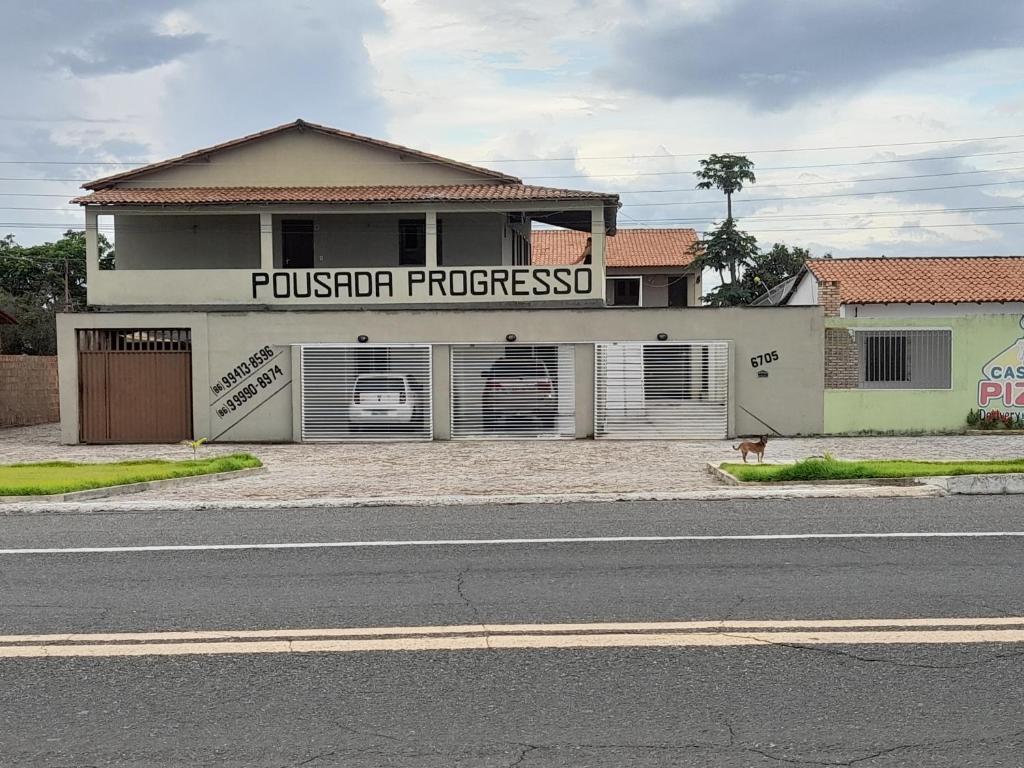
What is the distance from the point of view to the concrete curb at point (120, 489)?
12.2 meters

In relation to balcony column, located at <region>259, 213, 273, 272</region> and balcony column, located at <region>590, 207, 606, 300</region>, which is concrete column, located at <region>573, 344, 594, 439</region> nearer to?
balcony column, located at <region>590, 207, 606, 300</region>

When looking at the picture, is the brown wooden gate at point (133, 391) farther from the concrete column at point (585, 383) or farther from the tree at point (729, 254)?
the tree at point (729, 254)

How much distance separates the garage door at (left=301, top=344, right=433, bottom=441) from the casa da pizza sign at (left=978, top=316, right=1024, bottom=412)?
1204 centimetres

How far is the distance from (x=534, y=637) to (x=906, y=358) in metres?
18.5

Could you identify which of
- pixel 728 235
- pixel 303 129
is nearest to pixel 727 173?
pixel 728 235

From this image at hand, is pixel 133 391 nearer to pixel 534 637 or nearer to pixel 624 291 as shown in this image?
pixel 534 637

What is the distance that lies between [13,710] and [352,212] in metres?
20.1

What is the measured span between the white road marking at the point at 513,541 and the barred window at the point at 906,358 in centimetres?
1354

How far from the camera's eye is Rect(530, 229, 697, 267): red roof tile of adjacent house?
4569 cm

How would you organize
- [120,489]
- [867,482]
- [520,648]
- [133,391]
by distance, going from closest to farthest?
[520,648]
[867,482]
[120,489]
[133,391]

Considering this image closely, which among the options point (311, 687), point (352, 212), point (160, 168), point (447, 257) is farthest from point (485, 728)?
point (160, 168)

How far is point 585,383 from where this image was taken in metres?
22.3

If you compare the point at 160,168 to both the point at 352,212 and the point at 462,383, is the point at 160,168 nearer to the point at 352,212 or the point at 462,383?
the point at 352,212

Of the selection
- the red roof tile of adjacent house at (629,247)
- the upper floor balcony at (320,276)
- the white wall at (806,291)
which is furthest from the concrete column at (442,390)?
the red roof tile of adjacent house at (629,247)
